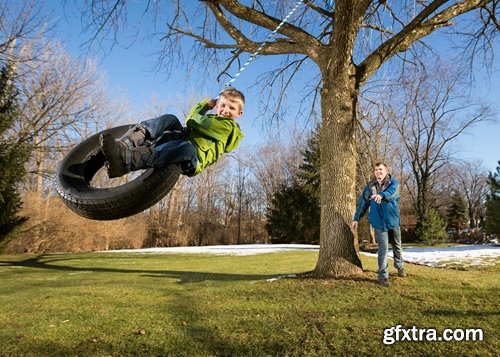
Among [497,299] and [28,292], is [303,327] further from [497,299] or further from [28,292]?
[28,292]

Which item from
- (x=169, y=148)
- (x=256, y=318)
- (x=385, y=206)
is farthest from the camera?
(x=385, y=206)

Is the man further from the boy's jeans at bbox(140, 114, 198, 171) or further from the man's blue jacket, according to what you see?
the boy's jeans at bbox(140, 114, 198, 171)

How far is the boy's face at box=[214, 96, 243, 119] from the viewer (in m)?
3.99

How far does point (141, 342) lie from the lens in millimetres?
4195

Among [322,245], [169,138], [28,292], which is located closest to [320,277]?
[322,245]

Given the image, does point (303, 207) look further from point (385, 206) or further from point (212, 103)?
point (212, 103)

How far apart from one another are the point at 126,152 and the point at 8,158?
49.1 ft

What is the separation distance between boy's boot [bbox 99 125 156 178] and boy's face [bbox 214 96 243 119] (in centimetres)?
83

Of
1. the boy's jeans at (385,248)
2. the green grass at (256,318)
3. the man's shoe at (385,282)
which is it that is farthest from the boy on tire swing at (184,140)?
the man's shoe at (385,282)

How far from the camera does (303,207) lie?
3089 centimetres

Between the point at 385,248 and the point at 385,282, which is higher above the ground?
the point at 385,248

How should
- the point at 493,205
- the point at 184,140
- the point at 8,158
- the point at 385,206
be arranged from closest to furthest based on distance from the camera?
the point at 184,140, the point at 385,206, the point at 8,158, the point at 493,205

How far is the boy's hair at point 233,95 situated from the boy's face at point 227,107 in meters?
0.02

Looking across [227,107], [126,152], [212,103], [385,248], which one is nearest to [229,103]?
[227,107]
